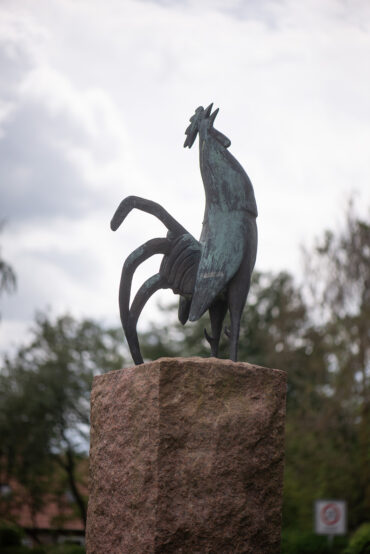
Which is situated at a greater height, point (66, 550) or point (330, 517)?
point (330, 517)

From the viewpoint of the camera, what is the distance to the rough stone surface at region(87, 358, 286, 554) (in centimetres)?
438

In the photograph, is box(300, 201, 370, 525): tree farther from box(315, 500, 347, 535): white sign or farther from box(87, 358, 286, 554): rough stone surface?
box(87, 358, 286, 554): rough stone surface

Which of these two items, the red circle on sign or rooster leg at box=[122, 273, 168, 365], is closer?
rooster leg at box=[122, 273, 168, 365]

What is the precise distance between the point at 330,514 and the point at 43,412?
9.50 metres

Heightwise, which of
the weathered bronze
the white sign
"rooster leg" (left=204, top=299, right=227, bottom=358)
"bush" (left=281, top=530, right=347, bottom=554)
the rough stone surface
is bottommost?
"bush" (left=281, top=530, right=347, bottom=554)

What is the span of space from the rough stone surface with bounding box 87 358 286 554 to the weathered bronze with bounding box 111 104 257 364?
2.18 ft

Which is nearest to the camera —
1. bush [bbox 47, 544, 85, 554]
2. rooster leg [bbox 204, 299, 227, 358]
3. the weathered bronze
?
the weathered bronze

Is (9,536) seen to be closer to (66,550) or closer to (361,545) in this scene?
(66,550)

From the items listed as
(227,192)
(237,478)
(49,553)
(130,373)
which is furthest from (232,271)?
(49,553)

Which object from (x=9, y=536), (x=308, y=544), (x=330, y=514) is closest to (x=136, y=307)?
(x=330, y=514)

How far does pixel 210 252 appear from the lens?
5410 millimetres

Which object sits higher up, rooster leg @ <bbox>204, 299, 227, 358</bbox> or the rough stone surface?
rooster leg @ <bbox>204, 299, 227, 358</bbox>

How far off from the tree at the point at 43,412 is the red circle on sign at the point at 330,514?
8.47 m

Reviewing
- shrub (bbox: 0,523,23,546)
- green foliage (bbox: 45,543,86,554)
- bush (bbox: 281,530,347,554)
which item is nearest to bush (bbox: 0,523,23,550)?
shrub (bbox: 0,523,23,546)
